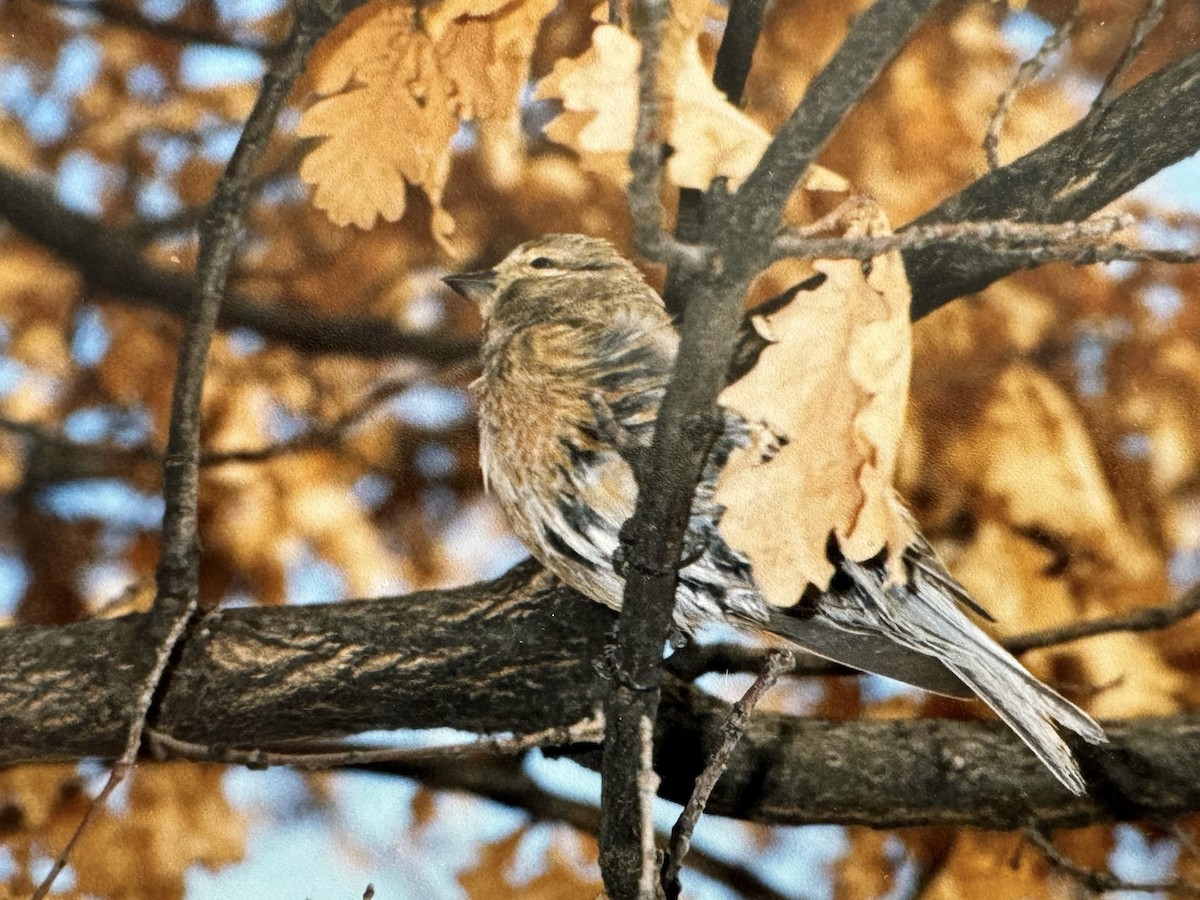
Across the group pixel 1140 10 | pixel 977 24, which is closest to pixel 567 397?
pixel 977 24

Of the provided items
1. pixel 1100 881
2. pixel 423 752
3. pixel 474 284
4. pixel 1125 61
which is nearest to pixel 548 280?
pixel 474 284

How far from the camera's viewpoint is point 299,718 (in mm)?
1010

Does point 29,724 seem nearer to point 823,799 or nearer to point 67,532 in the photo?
point 67,532

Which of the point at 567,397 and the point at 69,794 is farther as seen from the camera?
the point at 69,794

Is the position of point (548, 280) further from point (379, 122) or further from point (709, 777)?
point (709, 777)

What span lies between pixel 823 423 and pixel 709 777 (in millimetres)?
258

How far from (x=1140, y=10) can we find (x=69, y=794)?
3.71 ft

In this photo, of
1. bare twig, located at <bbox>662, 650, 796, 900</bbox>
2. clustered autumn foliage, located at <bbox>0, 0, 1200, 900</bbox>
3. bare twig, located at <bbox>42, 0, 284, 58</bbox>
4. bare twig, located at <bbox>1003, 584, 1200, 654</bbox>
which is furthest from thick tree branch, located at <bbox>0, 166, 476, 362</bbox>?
bare twig, located at <bbox>1003, 584, 1200, 654</bbox>

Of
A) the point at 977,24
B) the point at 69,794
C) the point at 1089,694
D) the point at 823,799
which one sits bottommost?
the point at 69,794

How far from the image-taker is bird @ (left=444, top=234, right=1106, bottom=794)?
87 cm

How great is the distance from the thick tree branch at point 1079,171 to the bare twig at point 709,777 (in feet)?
1.01

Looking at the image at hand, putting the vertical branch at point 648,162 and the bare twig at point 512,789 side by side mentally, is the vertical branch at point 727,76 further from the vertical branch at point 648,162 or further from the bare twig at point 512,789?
the bare twig at point 512,789

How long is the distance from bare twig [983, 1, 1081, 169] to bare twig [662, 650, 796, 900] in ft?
1.46

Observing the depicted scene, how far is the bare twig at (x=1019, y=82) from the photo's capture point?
3.17 feet
